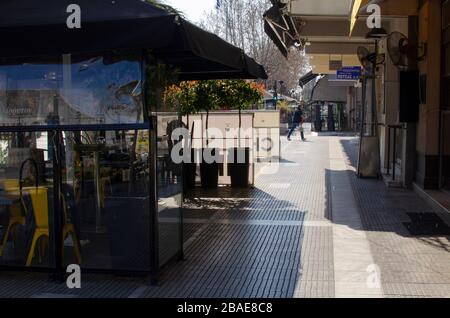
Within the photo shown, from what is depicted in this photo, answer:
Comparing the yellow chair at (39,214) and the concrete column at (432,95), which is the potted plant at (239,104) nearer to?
the concrete column at (432,95)

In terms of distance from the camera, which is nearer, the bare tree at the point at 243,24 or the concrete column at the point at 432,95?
the concrete column at the point at 432,95

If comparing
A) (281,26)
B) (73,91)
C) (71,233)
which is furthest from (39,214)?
(281,26)

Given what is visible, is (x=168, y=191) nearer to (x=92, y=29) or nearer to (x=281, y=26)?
(x=92, y=29)

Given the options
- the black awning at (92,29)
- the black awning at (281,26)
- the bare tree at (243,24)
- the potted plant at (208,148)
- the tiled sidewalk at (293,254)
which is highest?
the bare tree at (243,24)

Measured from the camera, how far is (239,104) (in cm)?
1252

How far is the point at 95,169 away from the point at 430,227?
178 inches

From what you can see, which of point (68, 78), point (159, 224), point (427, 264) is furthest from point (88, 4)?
point (427, 264)

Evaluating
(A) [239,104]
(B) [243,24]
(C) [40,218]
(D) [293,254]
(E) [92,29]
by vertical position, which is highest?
(B) [243,24]

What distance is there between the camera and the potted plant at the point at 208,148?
12.0 metres

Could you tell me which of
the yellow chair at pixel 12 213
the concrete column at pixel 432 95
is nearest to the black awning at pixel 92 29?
the yellow chair at pixel 12 213

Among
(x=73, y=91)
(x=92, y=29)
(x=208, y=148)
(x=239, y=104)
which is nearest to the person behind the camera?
(x=92, y=29)

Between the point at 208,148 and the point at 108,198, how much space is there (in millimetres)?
6703

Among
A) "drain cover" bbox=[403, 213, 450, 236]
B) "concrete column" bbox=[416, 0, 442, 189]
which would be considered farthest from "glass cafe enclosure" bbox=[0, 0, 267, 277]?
"concrete column" bbox=[416, 0, 442, 189]
